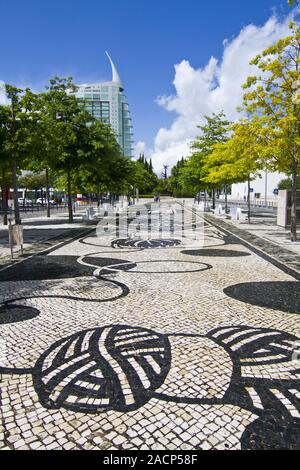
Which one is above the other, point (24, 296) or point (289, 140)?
point (289, 140)

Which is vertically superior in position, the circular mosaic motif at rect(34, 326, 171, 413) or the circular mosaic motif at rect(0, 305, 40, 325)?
the circular mosaic motif at rect(0, 305, 40, 325)

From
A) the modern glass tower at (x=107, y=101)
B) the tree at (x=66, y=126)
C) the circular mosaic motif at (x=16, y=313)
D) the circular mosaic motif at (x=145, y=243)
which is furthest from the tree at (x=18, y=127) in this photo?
the modern glass tower at (x=107, y=101)

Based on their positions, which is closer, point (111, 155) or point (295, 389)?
point (295, 389)

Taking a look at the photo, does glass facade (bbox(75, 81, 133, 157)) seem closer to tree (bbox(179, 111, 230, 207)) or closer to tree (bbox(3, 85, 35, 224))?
tree (bbox(179, 111, 230, 207))

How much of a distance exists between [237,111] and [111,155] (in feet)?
35.3

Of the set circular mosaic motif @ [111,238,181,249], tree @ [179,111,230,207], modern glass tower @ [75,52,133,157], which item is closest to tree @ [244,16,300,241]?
circular mosaic motif @ [111,238,181,249]

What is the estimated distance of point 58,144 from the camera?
22.1 meters

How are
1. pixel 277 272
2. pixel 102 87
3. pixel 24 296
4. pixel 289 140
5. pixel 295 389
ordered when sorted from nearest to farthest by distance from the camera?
pixel 295 389
pixel 24 296
pixel 277 272
pixel 289 140
pixel 102 87

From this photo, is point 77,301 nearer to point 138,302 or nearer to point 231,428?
point 138,302

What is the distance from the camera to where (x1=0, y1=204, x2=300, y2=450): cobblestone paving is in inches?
129

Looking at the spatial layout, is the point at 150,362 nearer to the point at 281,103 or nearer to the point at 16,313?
the point at 16,313

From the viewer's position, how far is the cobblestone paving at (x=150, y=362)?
3279 millimetres

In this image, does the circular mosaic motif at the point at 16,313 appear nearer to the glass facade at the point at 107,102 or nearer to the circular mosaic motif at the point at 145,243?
the circular mosaic motif at the point at 145,243

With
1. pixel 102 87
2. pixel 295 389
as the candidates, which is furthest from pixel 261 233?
pixel 102 87
